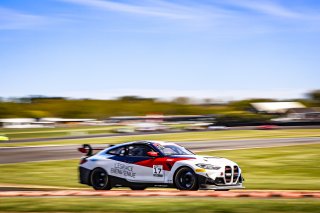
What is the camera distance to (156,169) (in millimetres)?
16188

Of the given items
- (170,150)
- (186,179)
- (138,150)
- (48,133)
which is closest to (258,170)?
(170,150)

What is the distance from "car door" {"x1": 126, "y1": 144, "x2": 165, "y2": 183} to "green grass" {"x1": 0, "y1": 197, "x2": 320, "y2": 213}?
232cm

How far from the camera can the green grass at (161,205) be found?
11.7 m

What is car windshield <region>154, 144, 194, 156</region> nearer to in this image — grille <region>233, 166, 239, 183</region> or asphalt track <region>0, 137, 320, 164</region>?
grille <region>233, 166, 239, 183</region>

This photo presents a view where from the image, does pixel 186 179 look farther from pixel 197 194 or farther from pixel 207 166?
pixel 197 194

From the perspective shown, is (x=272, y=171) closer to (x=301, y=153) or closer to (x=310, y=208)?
(x=301, y=153)

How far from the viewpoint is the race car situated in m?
15.4

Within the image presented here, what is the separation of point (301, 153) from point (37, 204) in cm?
2170

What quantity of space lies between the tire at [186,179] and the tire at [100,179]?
2.24 m

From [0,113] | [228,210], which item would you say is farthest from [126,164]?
[0,113]

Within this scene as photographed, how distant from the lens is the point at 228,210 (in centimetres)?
1164

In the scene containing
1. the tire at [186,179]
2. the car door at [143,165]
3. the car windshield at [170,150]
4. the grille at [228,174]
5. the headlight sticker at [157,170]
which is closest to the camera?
the tire at [186,179]

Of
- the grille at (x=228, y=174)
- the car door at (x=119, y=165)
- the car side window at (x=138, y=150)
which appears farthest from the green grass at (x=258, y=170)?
the car side window at (x=138, y=150)

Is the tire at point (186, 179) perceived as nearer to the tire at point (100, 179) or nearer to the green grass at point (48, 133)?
the tire at point (100, 179)
